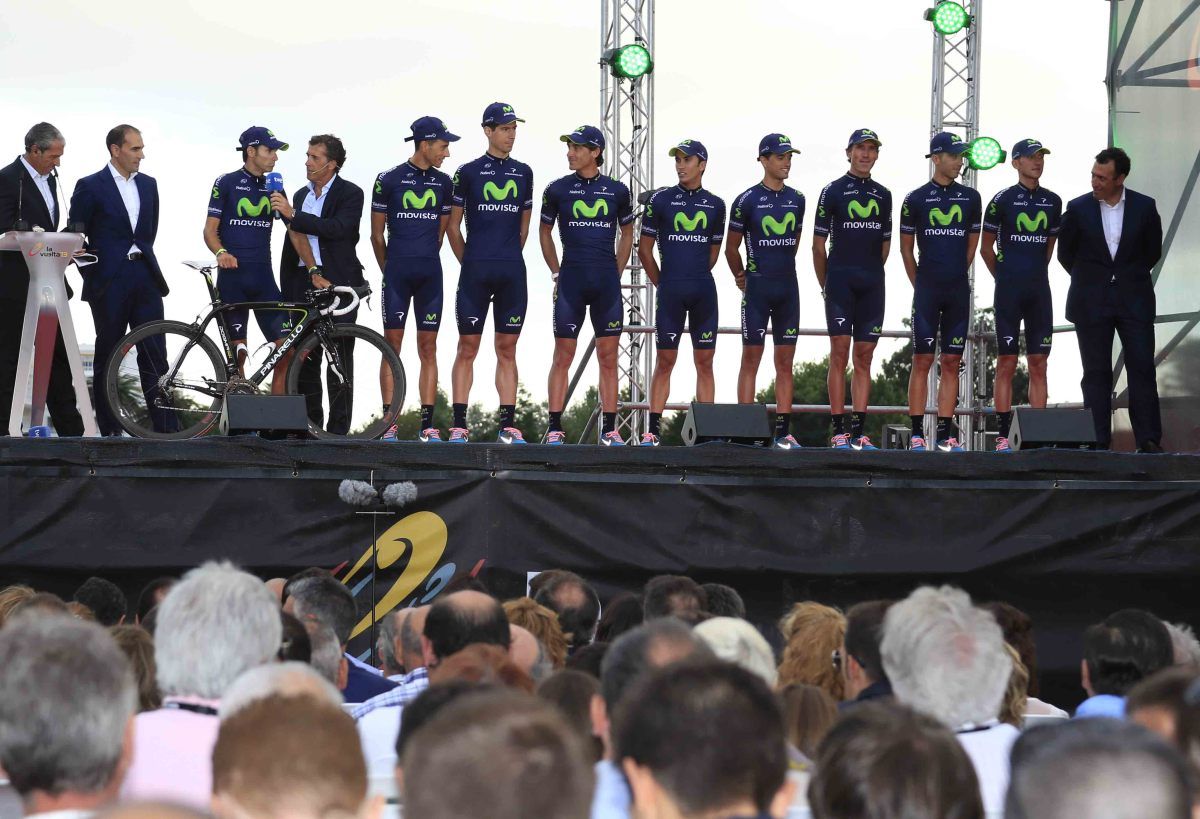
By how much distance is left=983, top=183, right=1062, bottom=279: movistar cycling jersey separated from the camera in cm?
848

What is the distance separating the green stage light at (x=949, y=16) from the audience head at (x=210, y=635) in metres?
8.11

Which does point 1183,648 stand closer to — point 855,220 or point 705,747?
point 705,747

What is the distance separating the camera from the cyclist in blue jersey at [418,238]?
8219 millimetres

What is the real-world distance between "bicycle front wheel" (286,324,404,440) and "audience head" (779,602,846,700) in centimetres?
408

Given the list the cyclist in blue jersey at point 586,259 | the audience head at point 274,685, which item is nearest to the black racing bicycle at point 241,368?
the cyclist in blue jersey at point 586,259

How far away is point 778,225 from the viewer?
849 centimetres

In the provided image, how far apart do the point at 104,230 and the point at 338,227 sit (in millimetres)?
1282

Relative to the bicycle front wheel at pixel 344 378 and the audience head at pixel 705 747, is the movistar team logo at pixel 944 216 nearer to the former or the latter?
the bicycle front wheel at pixel 344 378

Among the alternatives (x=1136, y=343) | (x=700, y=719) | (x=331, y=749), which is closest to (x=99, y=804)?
(x=331, y=749)

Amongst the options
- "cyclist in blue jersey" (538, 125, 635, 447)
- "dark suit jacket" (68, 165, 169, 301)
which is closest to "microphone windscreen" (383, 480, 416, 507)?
"cyclist in blue jersey" (538, 125, 635, 447)

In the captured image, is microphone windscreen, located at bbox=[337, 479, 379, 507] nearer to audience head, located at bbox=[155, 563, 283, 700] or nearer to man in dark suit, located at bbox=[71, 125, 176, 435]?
man in dark suit, located at bbox=[71, 125, 176, 435]

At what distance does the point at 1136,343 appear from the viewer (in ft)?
26.5

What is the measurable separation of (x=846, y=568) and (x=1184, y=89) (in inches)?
174

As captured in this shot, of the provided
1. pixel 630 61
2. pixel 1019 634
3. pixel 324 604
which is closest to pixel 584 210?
pixel 630 61
